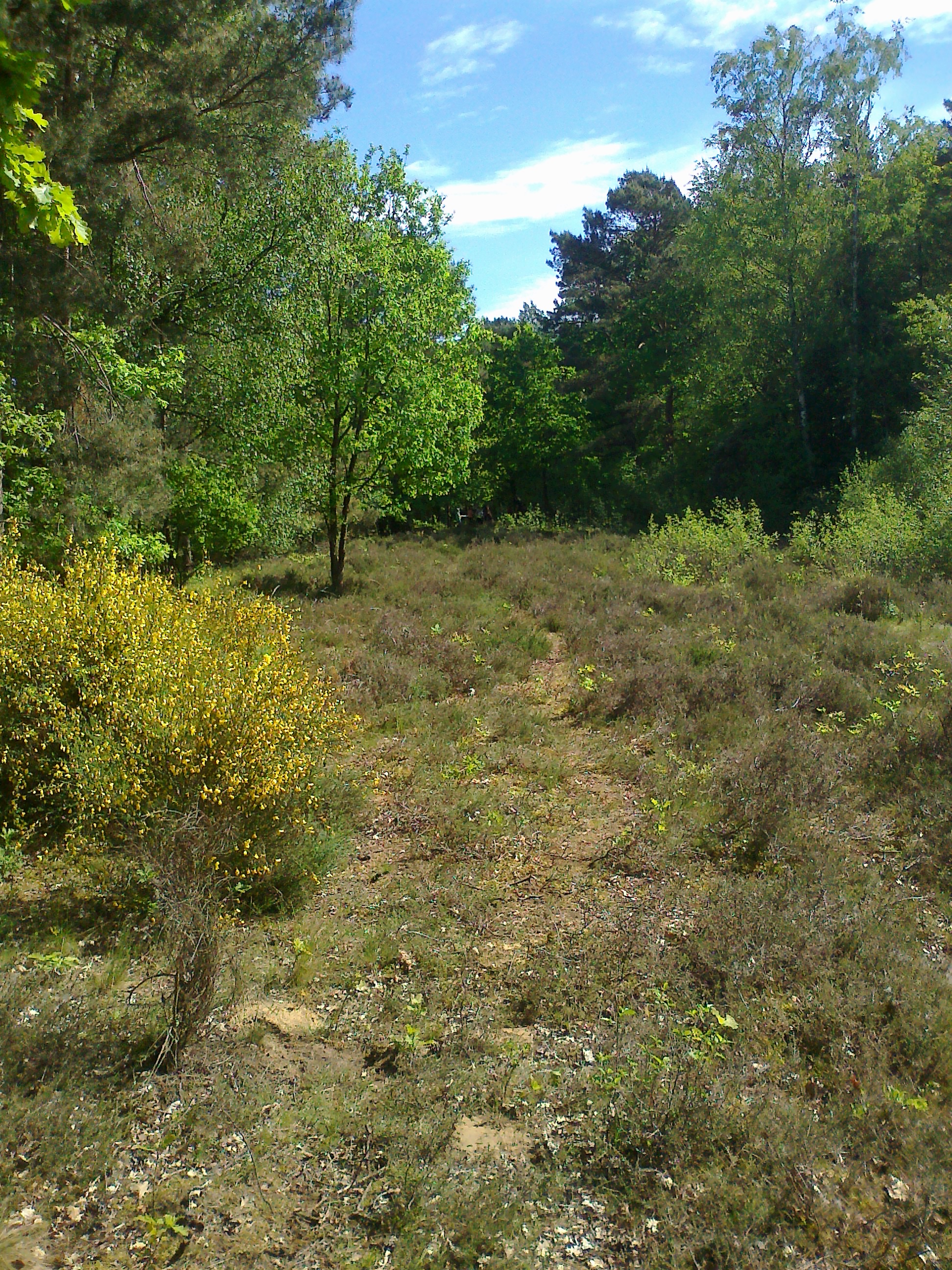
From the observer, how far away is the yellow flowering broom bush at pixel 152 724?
5.40m

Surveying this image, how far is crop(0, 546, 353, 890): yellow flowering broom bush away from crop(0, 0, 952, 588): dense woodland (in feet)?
10.4

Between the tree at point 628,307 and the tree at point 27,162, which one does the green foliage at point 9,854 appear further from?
the tree at point 628,307

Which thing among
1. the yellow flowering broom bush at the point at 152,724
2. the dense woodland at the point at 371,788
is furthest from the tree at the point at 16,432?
the yellow flowering broom bush at the point at 152,724

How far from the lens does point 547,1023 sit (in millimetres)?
4746

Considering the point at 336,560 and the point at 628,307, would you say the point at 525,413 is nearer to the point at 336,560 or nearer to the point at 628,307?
the point at 628,307

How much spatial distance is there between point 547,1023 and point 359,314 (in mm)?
15948

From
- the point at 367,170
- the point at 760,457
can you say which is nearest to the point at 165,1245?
the point at 367,170

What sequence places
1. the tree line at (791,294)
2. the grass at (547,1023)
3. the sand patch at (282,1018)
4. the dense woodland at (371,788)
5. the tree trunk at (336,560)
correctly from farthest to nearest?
the tree line at (791,294) < the tree trunk at (336,560) < the sand patch at (282,1018) < the dense woodland at (371,788) < the grass at (547,1023)

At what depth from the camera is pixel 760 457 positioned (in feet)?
91.2

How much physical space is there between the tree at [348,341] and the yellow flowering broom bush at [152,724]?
369 inches

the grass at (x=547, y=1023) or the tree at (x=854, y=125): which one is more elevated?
the tree at (x=854, y=125)

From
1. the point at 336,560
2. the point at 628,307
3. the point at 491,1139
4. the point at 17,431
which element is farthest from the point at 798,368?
the point at 491,1139

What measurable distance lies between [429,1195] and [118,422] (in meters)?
10.7

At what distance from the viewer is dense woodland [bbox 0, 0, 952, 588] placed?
10.2 metres
